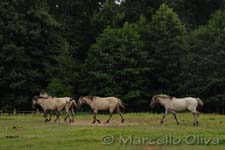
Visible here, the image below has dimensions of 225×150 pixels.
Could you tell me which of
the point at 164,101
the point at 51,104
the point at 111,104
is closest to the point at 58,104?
the point at 51,104

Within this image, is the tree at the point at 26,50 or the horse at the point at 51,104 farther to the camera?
the tree at the point at 26,50

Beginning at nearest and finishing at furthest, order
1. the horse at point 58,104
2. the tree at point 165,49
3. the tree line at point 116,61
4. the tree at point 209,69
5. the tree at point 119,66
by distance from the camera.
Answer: the horse at point 58,104, the tree at point 209,69, the tree line at point 116,61, the tree at point 119,66, the tree at point 165,49

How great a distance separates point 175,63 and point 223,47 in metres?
5.88

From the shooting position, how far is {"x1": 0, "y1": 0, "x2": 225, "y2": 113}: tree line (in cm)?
5541

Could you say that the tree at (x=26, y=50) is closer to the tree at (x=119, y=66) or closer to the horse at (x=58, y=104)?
the tree at (x=119, y=66)

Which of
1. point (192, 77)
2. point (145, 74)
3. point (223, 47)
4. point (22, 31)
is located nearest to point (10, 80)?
point (22, 31)

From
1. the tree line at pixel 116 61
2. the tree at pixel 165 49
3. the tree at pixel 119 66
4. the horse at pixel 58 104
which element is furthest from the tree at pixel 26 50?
the horse at pixel 58 104

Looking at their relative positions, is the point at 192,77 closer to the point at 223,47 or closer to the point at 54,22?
the point at 223,47

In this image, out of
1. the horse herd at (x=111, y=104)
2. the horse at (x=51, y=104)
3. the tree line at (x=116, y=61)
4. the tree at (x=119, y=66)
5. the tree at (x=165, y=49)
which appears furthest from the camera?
A: the tree at (x=165, y=49)

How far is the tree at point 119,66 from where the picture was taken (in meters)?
56.0

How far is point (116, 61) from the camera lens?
58.0 m

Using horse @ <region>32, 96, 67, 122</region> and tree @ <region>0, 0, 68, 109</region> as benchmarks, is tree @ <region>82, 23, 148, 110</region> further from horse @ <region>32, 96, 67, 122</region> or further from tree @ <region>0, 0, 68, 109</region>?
horse @ <region>32, 96, 67, 122</region>

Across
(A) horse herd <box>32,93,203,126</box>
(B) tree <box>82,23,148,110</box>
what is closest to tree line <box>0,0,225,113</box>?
(B) tree <box>82,23,148,110</box>

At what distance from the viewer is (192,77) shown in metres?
55.1
